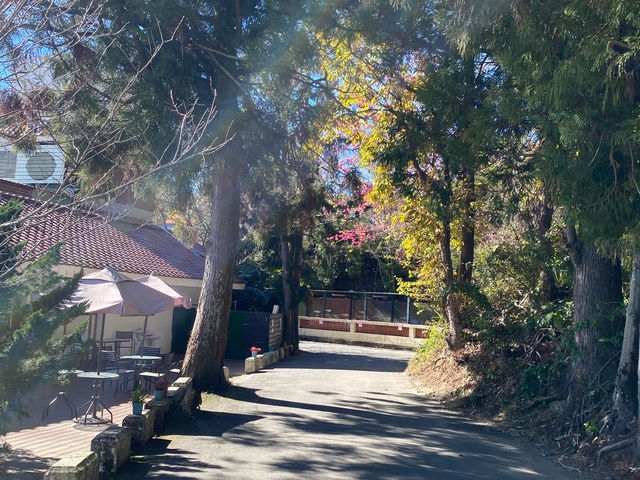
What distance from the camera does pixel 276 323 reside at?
21188 millimetres

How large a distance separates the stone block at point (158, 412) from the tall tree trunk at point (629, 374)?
621 cm

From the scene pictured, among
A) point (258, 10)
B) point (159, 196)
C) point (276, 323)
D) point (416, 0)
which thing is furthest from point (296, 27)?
point (276, 323)

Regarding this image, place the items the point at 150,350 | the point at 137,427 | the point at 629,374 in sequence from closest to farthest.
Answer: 1. the point at 137,427
2. the point at 629,374
3. the point at 150,350

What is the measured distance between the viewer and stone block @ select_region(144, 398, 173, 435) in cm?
809

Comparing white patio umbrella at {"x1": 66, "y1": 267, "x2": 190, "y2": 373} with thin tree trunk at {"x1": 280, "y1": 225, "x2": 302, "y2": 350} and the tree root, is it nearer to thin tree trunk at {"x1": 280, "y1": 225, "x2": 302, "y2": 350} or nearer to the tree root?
the tree root

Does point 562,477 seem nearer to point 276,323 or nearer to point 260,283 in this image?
point 276,323

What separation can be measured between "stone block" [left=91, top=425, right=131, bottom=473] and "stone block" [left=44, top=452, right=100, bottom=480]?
0.64m

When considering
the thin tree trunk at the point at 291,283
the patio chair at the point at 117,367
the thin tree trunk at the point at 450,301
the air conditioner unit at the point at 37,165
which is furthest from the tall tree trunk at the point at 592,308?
the thin tree trunk at the point at 291,283

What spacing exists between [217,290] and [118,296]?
2181 mm

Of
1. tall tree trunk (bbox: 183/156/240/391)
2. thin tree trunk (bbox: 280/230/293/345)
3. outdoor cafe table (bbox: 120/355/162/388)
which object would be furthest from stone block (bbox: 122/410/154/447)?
thin tree trunk (bbox: 280/230/293/345)

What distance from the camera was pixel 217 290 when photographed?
11.6 metres

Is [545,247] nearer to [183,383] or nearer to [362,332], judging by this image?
[183,383]

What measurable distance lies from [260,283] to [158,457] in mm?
22781

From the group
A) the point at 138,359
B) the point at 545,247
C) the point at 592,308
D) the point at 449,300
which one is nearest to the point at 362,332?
the point at 449,300
